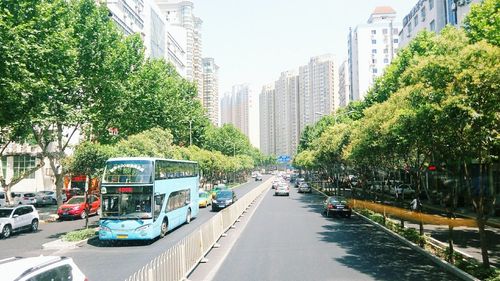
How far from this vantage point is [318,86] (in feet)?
544

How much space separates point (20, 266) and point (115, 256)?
390 inches

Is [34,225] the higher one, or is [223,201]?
[223,201]

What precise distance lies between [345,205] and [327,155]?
16488 mm

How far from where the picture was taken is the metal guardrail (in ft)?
29.7

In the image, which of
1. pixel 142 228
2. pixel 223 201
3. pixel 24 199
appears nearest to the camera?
pixel 142 228

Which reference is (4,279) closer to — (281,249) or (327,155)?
(281,249)

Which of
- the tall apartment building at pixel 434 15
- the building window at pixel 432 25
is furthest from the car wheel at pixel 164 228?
the building window at pixel 432 25

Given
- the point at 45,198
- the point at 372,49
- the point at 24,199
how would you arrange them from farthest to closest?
the point at 372,49 → the point at 45,198 → the point at 24,199

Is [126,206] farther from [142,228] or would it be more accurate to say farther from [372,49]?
[372,49]

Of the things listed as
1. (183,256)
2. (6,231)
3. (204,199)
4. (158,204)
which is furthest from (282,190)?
(183,256)

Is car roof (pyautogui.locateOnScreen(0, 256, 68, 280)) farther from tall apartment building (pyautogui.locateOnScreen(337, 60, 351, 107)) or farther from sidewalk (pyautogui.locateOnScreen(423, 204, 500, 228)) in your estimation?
tall apartment building (pyautogui.locateOnScreen(337, 60, 351, 107))

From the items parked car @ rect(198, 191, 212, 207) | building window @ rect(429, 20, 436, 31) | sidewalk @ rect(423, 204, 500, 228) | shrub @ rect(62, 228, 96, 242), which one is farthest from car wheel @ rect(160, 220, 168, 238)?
building window @ rect(429, 20, 436, 31)

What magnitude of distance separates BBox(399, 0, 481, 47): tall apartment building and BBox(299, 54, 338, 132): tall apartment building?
97533 millimetres

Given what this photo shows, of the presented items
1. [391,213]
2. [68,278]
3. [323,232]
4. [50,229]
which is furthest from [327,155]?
[68,278]
